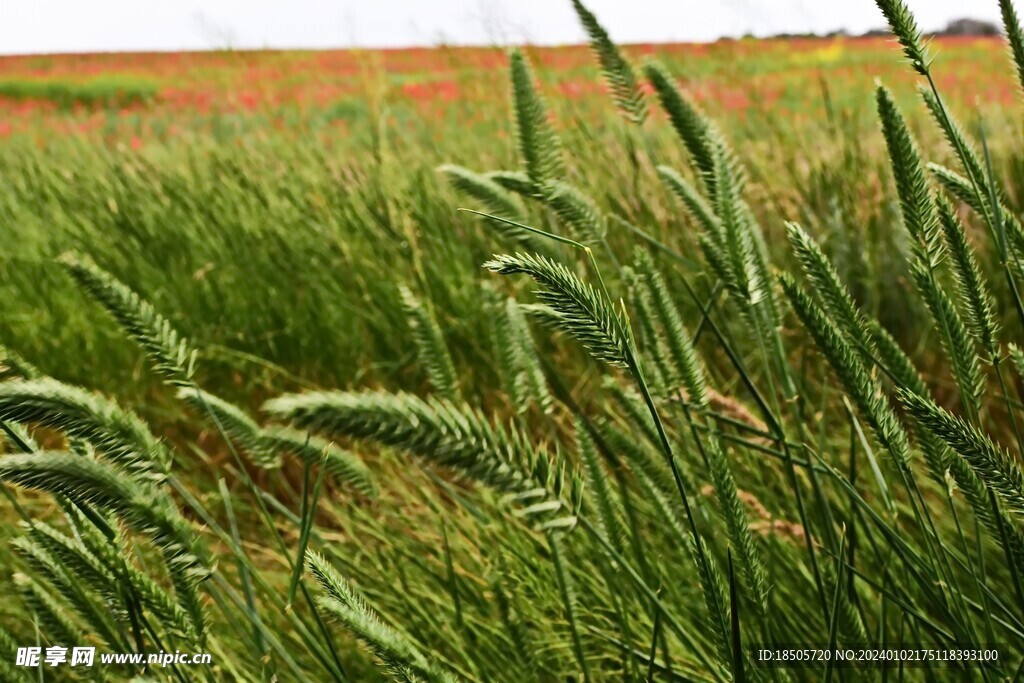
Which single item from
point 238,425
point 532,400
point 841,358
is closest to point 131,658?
point 238,425

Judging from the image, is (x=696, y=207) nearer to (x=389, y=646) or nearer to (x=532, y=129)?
(x=532, y=129)

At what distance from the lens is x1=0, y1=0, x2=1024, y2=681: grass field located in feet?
2.00

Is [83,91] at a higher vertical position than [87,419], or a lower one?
higher

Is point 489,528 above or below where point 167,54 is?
below

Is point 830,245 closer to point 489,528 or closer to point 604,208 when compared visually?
point 604,208

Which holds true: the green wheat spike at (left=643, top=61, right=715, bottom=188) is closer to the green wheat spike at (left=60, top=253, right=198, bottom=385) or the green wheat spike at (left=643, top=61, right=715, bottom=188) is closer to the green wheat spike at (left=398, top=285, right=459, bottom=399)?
the green wheat spike at (left=398, top=285, right=459, bottom=399)

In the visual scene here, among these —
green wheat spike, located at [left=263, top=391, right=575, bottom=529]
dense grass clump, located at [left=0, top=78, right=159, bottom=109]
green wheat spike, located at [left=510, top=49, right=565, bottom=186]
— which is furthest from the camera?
dense grass clump, located at [left=0, top=78, right=159, bottom=109]

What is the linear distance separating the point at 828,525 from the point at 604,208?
168 centimetres

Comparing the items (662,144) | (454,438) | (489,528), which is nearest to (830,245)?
(662,144)

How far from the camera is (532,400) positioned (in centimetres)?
182

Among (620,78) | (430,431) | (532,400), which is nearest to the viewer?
(430,431)

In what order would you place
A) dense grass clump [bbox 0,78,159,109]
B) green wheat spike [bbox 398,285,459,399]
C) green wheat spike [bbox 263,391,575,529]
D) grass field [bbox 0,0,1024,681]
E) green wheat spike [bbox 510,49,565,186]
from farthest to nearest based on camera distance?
dense grass clump [bbox 0,78,159,109] < green wheat spike [bbox 510,49,565,186] < green wheat spike [bbox 398,285,459,399] < grass field [bbox 0,0,1024,681] < green wheat spike [bbox 263,391,575,529]

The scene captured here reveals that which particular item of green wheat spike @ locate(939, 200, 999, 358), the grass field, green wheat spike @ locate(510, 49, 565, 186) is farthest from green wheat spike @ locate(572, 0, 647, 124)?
green wheat spike @ locate(939, 200, 999, 358)

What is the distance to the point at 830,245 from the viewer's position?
233 centimetres
